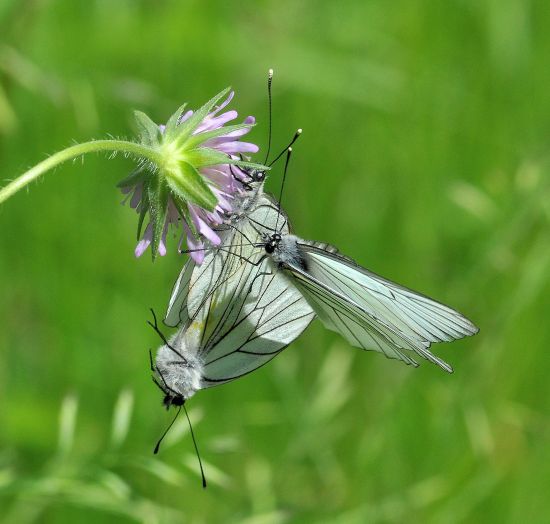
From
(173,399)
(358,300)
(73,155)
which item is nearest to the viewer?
(73,155)

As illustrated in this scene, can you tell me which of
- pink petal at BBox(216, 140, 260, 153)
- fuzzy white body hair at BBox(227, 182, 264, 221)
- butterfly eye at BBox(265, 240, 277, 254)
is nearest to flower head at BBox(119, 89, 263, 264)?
pink petal at BBox(216, 140, 260, 153)

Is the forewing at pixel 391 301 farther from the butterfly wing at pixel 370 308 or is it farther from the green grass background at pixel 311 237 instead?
the green grass background at pixel 311 237

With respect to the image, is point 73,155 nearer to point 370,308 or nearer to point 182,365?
point 182,365

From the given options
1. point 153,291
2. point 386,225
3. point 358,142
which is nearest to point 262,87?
point 358,142

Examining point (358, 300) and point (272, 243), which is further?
point (358, 300)

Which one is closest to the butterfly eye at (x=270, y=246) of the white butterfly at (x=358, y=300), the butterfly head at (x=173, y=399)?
the white butterfly at (x=358, y=300)

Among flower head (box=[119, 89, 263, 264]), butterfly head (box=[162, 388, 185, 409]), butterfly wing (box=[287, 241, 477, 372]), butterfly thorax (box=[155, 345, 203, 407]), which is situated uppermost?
flower head (box=[119, 89, 263, 264])

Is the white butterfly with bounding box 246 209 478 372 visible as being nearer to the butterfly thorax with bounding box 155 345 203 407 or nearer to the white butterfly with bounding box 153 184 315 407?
the white butterfly with bounding box 153 184 315 407

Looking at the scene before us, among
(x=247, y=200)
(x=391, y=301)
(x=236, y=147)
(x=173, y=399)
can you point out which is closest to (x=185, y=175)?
(x=236, y=147)
